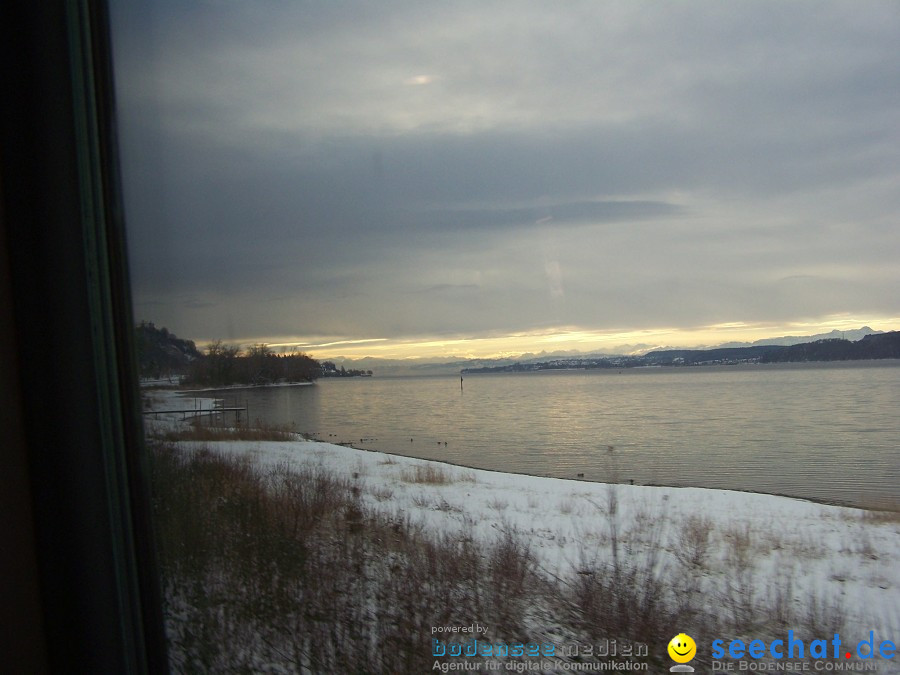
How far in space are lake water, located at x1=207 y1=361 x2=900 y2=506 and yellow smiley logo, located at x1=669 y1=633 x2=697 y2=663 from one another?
0.68 metres

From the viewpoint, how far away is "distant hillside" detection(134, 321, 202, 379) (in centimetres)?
131

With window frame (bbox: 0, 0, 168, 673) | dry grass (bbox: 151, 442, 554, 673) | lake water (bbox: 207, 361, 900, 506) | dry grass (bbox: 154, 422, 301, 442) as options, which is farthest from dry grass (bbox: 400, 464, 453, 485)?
window frame (bbox: 0, 0, 168, 673)

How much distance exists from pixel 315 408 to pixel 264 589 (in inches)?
47.9

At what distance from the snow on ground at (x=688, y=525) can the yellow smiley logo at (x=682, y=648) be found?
0.75ft

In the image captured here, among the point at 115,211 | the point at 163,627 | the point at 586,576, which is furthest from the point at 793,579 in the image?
the point at 115,211

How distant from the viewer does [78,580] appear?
3.82 feet

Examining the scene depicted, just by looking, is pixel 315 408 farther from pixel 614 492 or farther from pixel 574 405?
pixel 574 405

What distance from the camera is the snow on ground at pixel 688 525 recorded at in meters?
1.04

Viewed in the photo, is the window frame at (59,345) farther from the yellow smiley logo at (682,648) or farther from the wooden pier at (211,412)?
the yellow smiley logo at (682,648)

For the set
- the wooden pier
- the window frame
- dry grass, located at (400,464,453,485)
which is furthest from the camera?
dry grass, located at (400,464,453,485)

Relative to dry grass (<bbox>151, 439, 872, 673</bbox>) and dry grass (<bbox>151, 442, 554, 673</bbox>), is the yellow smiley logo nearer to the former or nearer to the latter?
dry grass (<bbox>151, 439, 872, 673</bbox>)

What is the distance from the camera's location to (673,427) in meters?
5.42

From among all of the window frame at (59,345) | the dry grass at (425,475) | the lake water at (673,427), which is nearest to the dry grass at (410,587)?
the window frame at (59,345)

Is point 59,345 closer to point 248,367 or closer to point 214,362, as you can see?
point 214,362
